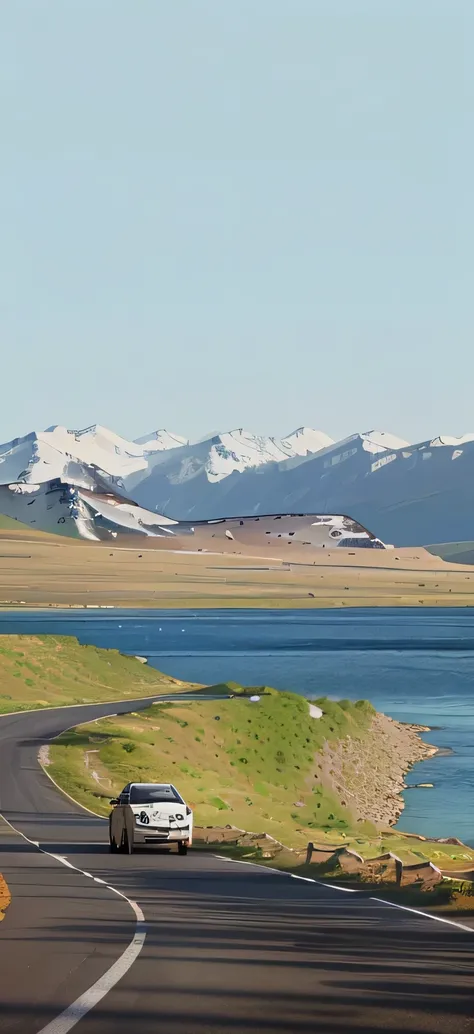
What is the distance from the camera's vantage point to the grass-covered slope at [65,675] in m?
99.6

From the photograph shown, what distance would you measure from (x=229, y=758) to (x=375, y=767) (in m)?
13.0

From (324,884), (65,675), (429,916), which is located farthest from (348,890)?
(65,675)

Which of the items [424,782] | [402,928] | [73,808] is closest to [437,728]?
[424,782]

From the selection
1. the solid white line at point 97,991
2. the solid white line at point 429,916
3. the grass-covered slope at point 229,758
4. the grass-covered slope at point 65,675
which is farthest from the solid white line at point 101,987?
the grass-covered slope at point 65,675

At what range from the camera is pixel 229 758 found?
69938 millimetres

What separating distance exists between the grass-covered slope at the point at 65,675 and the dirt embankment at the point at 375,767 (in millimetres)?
20252

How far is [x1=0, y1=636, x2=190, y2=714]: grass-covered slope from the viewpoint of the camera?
9956 centimetres

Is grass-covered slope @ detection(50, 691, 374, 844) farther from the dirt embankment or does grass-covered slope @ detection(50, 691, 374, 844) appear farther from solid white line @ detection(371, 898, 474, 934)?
solid white line @ detection(371, 898, 474, 934)

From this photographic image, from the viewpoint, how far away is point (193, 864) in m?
31.1

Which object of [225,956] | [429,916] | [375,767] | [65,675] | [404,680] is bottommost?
[375,767]

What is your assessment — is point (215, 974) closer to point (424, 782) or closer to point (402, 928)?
point (402, 928)

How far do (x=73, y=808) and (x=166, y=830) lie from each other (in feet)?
43.7

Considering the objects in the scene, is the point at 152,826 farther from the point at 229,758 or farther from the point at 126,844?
the point at 229,758

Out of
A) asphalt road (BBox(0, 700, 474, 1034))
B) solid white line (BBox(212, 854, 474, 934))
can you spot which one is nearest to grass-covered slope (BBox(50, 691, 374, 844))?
solid white line (BBox(212, 854, 474, 934))
